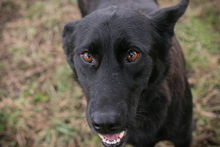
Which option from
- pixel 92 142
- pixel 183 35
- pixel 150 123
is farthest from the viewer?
pixel 183 35

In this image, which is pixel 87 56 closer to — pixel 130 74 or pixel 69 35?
pixel 130 74

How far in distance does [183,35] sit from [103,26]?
3.24m

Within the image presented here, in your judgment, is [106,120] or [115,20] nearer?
[106,120]

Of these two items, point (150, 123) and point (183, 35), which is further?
point (183, 35)

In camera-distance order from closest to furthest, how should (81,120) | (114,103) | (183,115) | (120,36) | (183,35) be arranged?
1. (114,103)
2. (120,36)
3. (183,115)
4. (81,120)
5. (183,35)

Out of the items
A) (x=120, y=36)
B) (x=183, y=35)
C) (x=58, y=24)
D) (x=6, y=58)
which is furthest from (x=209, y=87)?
(x=6, y=58)

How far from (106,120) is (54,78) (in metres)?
2.97

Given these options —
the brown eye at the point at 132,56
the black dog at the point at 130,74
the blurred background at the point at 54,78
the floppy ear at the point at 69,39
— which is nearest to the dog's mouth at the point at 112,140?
the black dog at the point at 130,74

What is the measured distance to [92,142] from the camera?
3414mm

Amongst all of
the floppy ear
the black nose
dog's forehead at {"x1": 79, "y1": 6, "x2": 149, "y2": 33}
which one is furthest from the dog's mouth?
dog's forehead at {"x1": 79, "y1": 6, "x2": 149, "y2": 33}

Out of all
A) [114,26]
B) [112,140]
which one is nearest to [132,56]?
[114,26]

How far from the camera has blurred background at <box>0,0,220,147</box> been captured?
141 inches

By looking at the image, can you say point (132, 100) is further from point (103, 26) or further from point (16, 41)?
point (16, 41)

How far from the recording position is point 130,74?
1932mm
